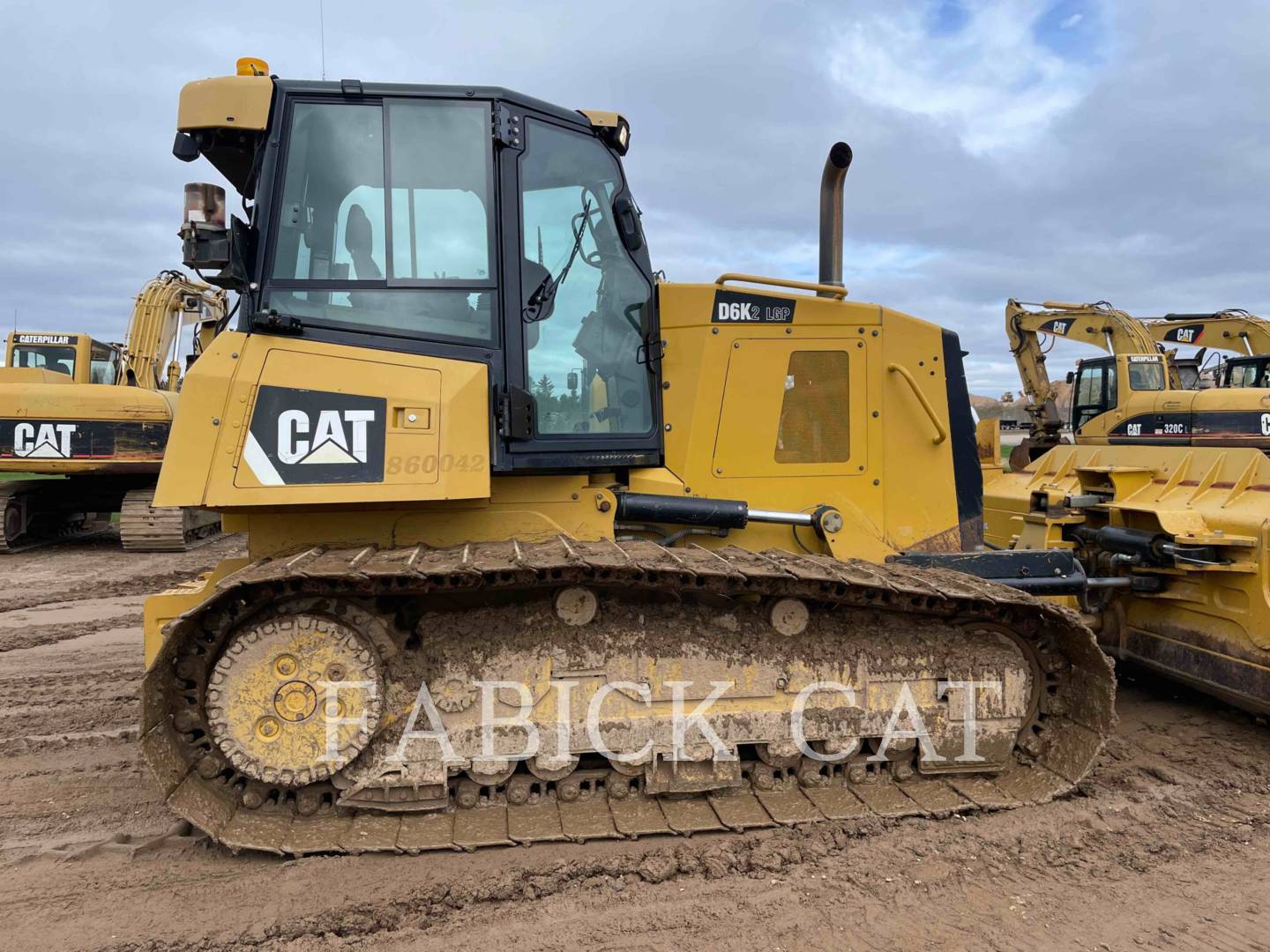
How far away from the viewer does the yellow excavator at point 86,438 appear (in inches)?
429

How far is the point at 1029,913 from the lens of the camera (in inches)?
115

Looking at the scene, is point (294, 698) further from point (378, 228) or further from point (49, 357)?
point (49, 357)

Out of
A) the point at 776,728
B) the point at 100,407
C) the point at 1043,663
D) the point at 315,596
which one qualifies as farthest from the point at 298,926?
the point at 100,407

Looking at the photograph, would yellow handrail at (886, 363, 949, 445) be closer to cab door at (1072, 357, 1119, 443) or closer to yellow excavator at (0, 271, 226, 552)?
yellow excavator at (0, 271, 226, 552)

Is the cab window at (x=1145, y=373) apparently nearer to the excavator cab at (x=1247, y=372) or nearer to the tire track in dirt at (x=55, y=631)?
the excavator cab at (x=1247, y=372)

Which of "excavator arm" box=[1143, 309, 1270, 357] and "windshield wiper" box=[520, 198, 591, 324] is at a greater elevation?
"excavator arm" box=[1143, 309, 1270, 357]

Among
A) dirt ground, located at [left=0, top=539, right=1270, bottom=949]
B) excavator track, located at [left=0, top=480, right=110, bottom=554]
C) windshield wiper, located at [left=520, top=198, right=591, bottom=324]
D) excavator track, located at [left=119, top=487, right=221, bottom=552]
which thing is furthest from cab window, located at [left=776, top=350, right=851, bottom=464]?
excavator track, located at [left=0, top=480, right=110, bottom=554]

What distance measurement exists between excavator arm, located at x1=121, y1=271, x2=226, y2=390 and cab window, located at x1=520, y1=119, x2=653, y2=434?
40.1 ft

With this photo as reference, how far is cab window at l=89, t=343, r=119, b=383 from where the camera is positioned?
14.5 m

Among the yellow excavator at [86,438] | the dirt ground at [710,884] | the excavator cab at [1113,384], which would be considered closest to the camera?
the dirt ground at [710,884]

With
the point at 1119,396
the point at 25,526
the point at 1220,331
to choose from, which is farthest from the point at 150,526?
the point at 1220,331

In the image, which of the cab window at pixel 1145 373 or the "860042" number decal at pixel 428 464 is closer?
the "860042" number decal at pixel 428 464

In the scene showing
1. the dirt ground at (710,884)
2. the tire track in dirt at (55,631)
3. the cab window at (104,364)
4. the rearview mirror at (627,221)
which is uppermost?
the cab window at (104,364)

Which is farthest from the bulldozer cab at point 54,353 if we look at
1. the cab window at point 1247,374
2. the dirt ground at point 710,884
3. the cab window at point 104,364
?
the cab window at point 1247,374
